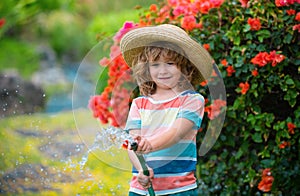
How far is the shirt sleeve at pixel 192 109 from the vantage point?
2.56 m

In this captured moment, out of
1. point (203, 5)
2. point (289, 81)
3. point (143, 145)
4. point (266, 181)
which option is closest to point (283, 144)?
point (266, 181)

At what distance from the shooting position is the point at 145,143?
2453mm

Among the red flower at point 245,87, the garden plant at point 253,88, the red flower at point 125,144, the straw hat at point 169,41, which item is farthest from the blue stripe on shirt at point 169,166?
the red flower at point 245,87

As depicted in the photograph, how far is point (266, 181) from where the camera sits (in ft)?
12.1

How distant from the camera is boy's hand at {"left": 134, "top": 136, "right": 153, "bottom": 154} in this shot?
2449 mm

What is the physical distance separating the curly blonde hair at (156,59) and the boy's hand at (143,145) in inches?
13.5

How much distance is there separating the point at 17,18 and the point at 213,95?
8.87 m

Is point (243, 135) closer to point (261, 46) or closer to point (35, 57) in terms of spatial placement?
point (261, 46)

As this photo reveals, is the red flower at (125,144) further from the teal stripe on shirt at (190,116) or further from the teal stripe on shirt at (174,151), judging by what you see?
the teal stripe on shirt at (190,116)

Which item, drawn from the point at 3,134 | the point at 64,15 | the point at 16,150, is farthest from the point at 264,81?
the point at 64,15

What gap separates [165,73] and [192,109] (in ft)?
0.65

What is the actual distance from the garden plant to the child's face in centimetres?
74

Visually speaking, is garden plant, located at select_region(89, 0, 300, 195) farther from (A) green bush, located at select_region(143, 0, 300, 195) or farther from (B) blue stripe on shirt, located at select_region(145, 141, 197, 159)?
(B) blue stripe on shirt, located at select_region(145, 141, 197, 159)

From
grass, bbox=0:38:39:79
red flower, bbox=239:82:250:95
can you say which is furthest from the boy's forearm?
grass, bbox=0:38:39:79
